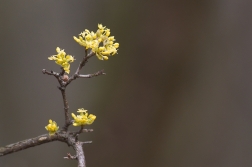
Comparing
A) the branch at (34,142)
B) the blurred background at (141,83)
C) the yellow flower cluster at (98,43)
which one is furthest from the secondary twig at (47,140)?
the blurred background at (141,83)

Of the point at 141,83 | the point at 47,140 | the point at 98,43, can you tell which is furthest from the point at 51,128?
the point at 141,83

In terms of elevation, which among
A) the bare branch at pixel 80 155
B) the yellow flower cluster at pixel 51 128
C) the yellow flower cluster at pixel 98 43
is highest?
the yellow flower cluster at pixel 98 43

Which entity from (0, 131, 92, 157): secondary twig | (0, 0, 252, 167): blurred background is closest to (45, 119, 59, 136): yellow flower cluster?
(0, 131, 92, 157): secondary twig

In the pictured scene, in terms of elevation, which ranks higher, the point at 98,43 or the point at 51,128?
the point at 98,43

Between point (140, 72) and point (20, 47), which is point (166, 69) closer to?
point (140, 72)

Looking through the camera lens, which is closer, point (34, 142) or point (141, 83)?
point (34, 142)

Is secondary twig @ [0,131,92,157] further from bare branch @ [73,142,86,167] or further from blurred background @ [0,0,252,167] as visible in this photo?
blurred background @ [0,0,252,167]

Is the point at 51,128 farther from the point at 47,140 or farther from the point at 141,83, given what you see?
the point at 141,83

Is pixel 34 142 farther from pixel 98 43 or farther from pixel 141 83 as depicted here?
pixel 141 83

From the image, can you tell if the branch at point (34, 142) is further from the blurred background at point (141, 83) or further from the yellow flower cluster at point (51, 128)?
the blurred background at point (141, 83)
